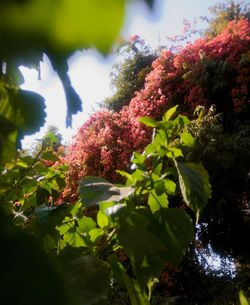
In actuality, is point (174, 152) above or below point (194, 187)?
above

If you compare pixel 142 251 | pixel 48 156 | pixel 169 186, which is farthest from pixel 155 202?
pixel 48 156

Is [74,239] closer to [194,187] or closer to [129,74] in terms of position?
[194,187]

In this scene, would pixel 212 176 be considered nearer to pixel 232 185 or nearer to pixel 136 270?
pixel 232 185

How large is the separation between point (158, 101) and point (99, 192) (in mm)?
7049

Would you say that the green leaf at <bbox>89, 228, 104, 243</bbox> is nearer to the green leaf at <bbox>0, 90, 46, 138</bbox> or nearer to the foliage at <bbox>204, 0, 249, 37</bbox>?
the green leaf at <bbox>0, 90, 46, 138</bbox>

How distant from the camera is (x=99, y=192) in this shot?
70 cm

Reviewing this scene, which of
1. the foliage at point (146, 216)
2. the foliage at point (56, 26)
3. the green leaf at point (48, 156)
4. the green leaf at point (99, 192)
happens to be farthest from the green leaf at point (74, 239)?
the foliage at point (56, 26)

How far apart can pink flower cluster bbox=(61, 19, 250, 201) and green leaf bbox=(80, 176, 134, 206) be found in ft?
20.3

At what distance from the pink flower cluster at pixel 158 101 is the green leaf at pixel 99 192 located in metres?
6.19

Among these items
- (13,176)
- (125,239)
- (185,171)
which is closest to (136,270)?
(125,239)

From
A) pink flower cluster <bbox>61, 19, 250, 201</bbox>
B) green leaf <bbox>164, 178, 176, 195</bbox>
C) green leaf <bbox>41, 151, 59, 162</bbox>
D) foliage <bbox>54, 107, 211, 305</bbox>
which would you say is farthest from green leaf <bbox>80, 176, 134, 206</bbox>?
pink flower cluster <bbox>61, 19, 250, 201</bbox>

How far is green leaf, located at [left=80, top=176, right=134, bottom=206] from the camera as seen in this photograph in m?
0.67

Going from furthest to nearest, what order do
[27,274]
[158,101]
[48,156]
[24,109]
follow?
[158,101]
[48,156]
[24,109]
[27,274]

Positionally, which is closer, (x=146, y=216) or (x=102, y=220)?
(x=146, y=216)
